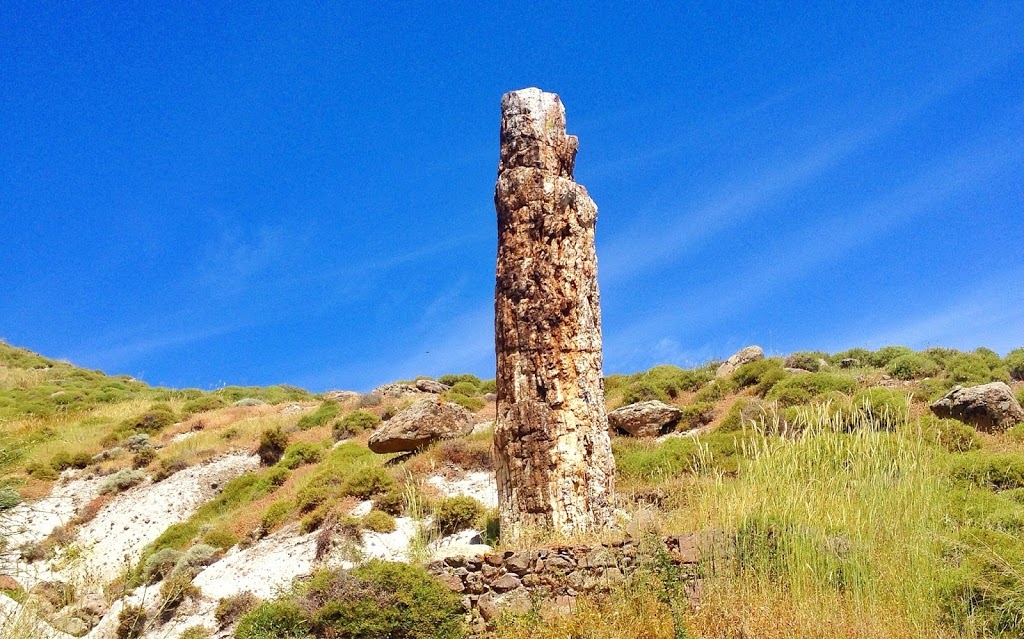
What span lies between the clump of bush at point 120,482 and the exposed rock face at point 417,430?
321 inches

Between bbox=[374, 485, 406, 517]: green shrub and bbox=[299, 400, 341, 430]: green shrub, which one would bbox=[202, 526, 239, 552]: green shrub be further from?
bbox=[299, 400, 341, 430]: green shrub

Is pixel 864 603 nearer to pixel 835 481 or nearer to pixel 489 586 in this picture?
pixel 835 481

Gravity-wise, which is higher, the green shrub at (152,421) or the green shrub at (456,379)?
the green shrub at (456,379)

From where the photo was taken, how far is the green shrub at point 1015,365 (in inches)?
901

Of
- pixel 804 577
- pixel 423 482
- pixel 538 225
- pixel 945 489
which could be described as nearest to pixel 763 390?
pixel 423 482

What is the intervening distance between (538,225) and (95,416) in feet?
90.9

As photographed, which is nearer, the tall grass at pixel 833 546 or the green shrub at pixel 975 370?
the tall grass at pixel 833 546

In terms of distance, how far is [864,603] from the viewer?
706 cm

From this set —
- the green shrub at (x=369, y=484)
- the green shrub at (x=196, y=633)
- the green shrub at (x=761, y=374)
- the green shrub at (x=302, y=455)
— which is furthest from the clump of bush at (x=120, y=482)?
the green shrub at (x=761, y=374)

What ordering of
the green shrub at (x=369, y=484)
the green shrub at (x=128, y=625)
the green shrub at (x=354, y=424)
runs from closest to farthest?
the green shrub at (x=128, y=625) → the green shrub at (x=369, y=484) → the green shrub at (x=354, y=424)

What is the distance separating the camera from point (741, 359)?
2825 cm

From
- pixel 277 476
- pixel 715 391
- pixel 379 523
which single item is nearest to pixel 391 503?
pixel 379 523

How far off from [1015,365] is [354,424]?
19.3 meters

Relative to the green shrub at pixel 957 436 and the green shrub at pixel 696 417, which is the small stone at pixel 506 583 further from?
the green shrub at pixel 696 417
